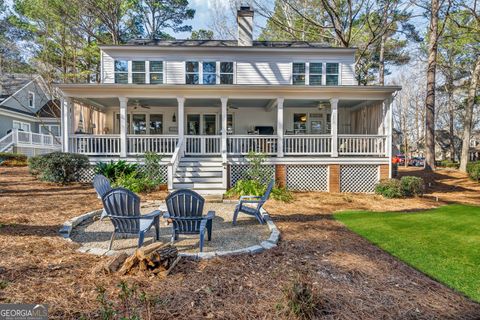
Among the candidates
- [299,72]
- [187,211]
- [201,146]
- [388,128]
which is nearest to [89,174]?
[201,146]

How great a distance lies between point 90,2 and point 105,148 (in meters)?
13.6

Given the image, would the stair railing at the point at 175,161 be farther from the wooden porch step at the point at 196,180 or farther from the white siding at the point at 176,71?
the white siding at the point at 176,71

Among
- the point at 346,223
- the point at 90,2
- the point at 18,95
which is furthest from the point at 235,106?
the point at 18,95

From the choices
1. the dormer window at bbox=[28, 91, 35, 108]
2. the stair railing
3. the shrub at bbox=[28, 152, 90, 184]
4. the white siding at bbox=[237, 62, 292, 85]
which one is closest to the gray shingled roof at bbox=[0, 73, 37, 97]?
the dormer window at bbox=[28, 91, 35, 108]

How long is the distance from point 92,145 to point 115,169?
8.22 feet

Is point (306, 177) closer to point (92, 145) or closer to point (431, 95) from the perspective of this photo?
point (92, 145)

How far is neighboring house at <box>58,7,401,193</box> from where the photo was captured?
1112cm

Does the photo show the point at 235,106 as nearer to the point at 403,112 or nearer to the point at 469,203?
the point at 469,203

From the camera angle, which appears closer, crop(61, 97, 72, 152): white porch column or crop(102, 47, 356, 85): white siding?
crop(61, 97, 72, 152): white porch column

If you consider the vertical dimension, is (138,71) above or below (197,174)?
above

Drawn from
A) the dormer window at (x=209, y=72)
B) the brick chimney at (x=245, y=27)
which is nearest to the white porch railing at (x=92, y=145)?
the dormer window at (x=209, y=72)

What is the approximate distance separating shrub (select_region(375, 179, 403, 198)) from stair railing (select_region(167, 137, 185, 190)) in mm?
Answer: 7810

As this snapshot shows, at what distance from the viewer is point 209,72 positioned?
47.9 ft

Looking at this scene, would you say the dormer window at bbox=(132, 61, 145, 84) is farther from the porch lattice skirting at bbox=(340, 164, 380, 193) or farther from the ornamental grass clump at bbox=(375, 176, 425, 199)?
the ornamental grass clump at bbox=(375, 176, 425, 199)
